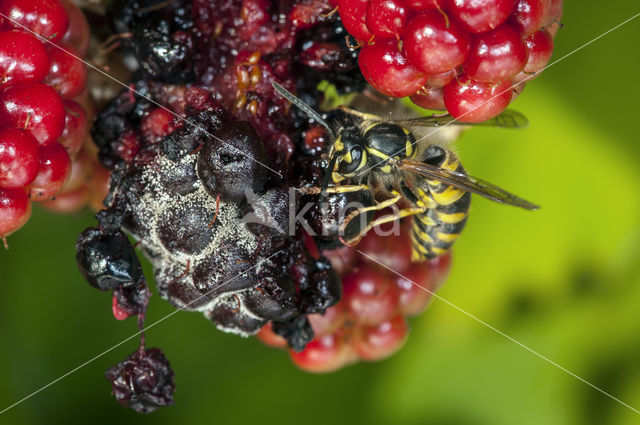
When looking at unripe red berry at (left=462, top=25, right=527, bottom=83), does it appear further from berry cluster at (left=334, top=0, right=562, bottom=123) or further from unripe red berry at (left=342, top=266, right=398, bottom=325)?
unripe red berry at (left=342, top=266, right=398, bottom=325)

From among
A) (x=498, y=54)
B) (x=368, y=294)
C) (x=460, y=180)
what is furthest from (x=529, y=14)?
(x=368, y=294)

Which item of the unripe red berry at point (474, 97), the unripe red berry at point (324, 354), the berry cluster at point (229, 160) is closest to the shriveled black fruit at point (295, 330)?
the berry cluster at point (229, 160)

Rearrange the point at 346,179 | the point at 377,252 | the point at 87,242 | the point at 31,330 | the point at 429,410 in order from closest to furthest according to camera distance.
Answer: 1. the point at 87,242
2. the point at 346,179
3. the point at 377,252
4. the point at 31,330
5. the point at 429,410

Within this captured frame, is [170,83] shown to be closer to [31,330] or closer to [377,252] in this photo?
[377,252]

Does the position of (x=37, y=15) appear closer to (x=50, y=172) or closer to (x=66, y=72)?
(x=66, y=72)

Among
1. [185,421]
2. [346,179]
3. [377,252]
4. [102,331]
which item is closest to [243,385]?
[185,421]

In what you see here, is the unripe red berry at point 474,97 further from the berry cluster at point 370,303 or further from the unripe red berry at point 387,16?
the berry cluster at point 370,303
